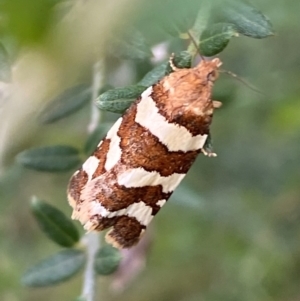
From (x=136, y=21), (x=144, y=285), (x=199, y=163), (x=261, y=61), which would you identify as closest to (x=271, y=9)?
(x=261, y=61)

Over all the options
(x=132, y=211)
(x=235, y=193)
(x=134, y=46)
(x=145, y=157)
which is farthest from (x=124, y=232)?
(x=235, y=193)

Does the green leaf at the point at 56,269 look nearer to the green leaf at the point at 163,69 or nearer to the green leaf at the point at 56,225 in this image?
the green leaf at the point at 56,225

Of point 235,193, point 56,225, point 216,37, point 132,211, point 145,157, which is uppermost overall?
point 216,37

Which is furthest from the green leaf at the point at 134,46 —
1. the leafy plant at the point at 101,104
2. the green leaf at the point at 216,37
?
the green leaf at the point at 216,37

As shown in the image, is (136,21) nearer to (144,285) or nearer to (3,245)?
(3,245)

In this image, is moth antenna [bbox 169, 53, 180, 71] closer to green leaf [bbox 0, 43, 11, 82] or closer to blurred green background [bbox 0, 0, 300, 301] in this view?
green leaf [bbox 0, 43, 11, 82]

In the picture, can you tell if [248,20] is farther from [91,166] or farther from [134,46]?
[91,166]

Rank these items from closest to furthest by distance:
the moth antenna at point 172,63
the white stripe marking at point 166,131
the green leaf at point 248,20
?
the green leaf at point 248,20 < the moth antenna at point 172,63 < the white stripe marking at point 166,131
